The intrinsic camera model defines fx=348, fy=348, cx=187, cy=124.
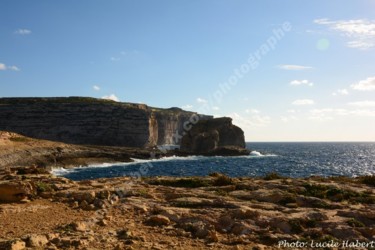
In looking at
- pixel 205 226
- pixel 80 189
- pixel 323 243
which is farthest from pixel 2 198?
pixel 323 243

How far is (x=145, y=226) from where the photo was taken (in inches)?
610

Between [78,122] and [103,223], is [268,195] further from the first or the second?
[78,122]

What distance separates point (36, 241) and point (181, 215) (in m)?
6.59

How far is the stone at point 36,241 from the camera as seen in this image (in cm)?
1223

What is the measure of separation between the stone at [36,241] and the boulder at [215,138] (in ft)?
365

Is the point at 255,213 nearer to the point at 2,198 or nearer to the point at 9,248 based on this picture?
the point at 9,248

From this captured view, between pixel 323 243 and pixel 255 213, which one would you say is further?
pixel 255 213

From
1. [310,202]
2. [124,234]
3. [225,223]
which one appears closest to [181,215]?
[225,223]

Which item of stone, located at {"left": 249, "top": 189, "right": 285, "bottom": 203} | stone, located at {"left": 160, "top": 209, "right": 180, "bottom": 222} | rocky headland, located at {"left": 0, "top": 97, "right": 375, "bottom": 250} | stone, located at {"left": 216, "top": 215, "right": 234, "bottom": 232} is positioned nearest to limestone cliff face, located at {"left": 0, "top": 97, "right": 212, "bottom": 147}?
rocky headland, located at {"left": 0, "top": 97, "right": 375, "bottom": 250}

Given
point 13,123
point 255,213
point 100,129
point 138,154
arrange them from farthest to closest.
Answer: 1. point 100,129
2. point 13,123
3. point 138,154
4. point 255,213

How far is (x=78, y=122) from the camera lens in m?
127

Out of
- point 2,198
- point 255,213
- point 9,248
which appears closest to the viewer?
point 9,248

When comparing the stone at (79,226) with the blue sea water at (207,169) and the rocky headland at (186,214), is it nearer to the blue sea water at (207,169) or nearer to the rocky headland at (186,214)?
the rocky headland at (186,214)

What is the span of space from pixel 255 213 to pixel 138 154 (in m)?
88.5
